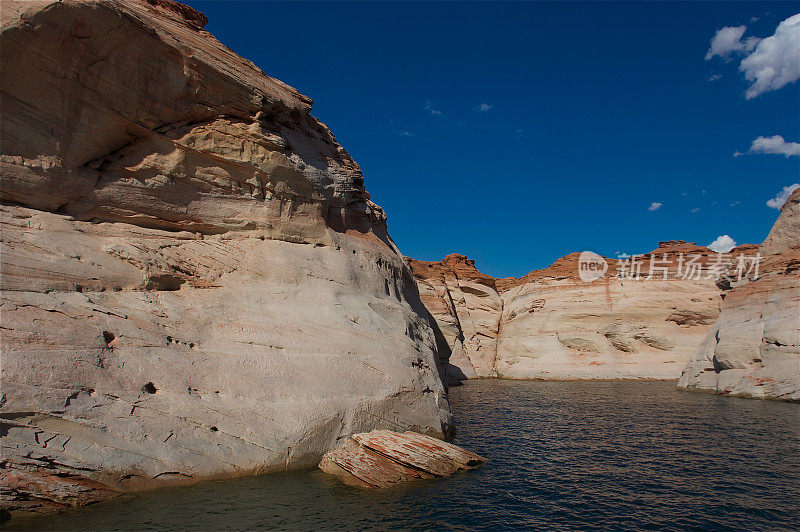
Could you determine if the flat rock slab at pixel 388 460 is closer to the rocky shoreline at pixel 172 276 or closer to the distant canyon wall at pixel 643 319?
the rocky shoreline at pixel 172 276

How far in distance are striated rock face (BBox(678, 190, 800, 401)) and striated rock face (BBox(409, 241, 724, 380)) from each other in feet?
21.6

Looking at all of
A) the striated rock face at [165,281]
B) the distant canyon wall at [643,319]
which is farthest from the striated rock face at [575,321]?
the striated rock face at [165,281]

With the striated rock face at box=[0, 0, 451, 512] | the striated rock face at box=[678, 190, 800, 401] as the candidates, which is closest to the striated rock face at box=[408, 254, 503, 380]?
the striated rock face at box=[678, 190, 800, 401]

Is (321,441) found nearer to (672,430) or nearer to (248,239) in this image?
(248,239)

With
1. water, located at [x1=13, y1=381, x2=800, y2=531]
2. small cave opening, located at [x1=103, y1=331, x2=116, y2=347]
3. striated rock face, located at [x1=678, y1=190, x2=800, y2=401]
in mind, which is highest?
striated rock face, located at [x1=678, y1=190, x2=800, y2=401]

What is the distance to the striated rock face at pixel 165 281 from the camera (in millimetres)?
9422

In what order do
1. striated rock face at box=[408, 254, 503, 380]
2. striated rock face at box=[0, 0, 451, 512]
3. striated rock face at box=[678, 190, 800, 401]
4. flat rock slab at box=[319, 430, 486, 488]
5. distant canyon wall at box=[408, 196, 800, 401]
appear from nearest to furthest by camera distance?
striated rock face at box=[0, 0, 451, 512] → flat rock slab at box=[319, 430, 486, 488] → striated rock face at box=[678, 190, 800, 401] → distant canyon wall at box=[408, 196, 800, 401] → striated rock face at box=[408, 254, 503, 380]

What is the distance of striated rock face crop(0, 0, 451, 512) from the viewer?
9422mm

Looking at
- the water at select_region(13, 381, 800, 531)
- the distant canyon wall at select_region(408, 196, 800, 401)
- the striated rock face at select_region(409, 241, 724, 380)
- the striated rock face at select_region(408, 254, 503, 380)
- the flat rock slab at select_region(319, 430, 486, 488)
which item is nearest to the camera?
the water at select_region(13, 381, 800, 531)

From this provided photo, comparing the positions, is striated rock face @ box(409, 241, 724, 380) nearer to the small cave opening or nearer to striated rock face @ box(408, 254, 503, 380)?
striated rock face @ box(408, 254, 503, 380)

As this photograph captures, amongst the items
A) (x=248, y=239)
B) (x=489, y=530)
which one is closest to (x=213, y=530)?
(x=489, y=530)

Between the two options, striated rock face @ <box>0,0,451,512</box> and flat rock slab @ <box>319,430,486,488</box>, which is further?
flat rock slab @ <box>319,430,486,488</box>

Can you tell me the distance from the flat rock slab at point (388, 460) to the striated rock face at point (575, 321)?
30.3 metres

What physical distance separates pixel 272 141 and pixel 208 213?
363 centimetres
